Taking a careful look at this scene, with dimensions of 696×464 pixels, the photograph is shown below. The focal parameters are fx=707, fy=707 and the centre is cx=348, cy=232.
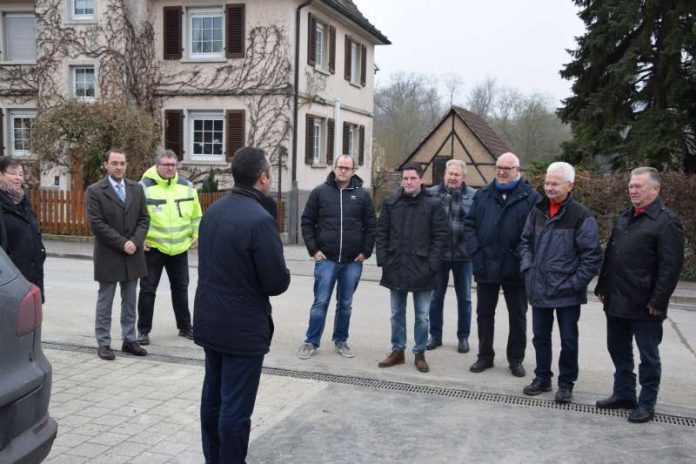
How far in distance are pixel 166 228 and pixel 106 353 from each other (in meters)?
1.38

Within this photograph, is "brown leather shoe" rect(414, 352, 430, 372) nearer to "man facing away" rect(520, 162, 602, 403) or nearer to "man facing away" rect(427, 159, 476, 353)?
"man facing away" rect(427, 159, 476, 353)

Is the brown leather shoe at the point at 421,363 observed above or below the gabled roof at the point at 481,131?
below

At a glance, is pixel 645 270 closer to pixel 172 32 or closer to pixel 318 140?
pixel 318 140

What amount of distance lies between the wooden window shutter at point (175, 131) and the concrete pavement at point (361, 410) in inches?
573

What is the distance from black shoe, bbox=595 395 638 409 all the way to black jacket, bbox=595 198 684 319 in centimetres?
74

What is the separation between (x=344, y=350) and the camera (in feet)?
23.9

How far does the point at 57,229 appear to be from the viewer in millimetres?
18453

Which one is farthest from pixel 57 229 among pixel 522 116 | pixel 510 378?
pixel 522 116

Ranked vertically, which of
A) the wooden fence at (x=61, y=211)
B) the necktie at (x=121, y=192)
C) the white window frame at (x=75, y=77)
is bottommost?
the wooden fence at (x=61, y=211)

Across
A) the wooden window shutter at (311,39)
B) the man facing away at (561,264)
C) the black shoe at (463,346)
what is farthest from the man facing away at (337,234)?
the wooden window shutter at (311,39)

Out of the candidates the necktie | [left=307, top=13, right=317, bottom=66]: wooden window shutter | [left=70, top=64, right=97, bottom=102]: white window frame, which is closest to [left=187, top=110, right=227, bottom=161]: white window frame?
[left=70, top=64, right=97, bottom=102]: white window frame

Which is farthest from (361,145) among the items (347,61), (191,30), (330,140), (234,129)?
(191,30)

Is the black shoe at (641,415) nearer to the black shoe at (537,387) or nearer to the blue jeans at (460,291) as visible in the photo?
the black shoe at (537,387)

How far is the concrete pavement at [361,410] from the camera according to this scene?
4.72 meters
